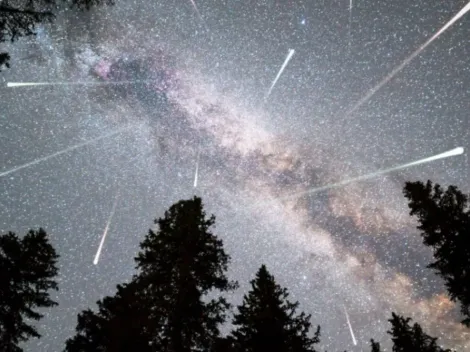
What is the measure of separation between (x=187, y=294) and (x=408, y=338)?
28.6 feet

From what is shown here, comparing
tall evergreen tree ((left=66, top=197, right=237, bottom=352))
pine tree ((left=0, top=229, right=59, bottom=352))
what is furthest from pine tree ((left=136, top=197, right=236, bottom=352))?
pine tree ((left=0, top=229, right=59, bottom=352))

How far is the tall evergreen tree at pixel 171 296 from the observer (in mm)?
11289

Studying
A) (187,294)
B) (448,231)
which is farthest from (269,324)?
(448,231)

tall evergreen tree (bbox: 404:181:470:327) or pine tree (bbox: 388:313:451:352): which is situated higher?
tall evergreen tree (bbox: 404:181:470:327)

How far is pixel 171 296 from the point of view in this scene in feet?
40.4

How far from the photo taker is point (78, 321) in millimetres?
16125

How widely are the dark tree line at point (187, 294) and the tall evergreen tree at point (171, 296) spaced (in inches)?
1.5

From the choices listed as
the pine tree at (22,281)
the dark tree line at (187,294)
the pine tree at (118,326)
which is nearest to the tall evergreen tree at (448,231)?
the dark tree line at (187,294)

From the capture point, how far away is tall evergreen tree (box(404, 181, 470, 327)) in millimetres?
13273

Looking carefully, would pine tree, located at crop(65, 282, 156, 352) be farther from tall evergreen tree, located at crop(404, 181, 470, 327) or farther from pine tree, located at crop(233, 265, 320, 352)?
tall evergreen tree, located at crop(404, 181, 470, 327)

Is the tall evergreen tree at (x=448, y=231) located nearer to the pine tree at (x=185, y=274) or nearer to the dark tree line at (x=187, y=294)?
the dark tree line at (x=187, y=294)

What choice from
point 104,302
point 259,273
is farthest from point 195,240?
point 104,302

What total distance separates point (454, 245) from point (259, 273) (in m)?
7.84

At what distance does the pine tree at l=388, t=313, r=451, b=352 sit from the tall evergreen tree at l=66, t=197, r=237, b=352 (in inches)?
260
